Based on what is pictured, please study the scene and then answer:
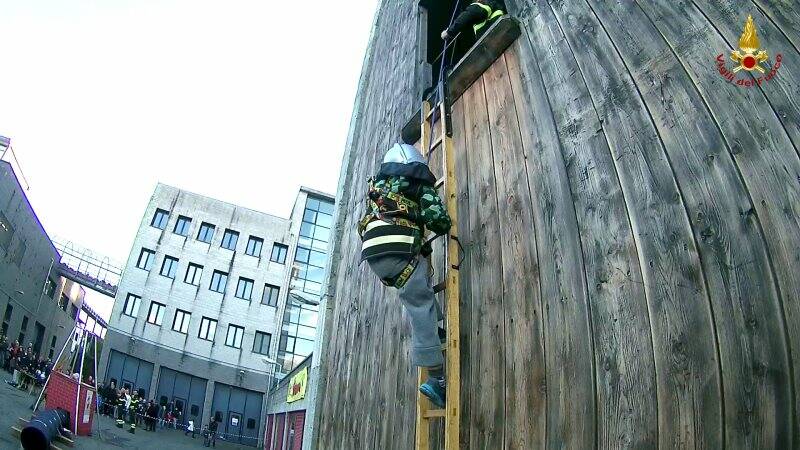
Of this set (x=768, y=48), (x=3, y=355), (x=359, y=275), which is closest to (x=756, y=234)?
(x=768, y=48)

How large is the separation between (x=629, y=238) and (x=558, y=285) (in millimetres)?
463

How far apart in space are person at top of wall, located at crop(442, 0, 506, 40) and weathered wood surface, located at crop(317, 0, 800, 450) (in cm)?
39

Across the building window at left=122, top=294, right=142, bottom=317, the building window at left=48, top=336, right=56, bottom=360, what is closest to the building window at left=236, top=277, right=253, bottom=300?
the building window at left=122, top=294, right=142, bottom=317

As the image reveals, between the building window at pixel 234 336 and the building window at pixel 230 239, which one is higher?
the building window at pixel 230 239

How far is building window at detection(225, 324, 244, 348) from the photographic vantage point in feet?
99.5

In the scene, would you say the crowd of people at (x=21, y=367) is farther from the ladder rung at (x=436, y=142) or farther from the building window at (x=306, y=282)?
the ladder rung at (x=436, y=142)

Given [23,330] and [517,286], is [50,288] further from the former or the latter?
[517,286]

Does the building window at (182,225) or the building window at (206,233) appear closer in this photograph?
the building window at (182,225)

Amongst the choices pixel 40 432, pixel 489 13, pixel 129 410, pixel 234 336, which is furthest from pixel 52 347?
pixel 489 13

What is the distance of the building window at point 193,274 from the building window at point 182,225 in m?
2.36

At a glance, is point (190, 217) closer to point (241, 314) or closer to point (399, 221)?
point (241, 314)

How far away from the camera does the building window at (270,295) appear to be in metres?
32.0

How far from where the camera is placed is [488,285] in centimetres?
312

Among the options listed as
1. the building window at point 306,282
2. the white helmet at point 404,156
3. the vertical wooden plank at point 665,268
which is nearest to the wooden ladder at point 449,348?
the white helmet at point 404,156
